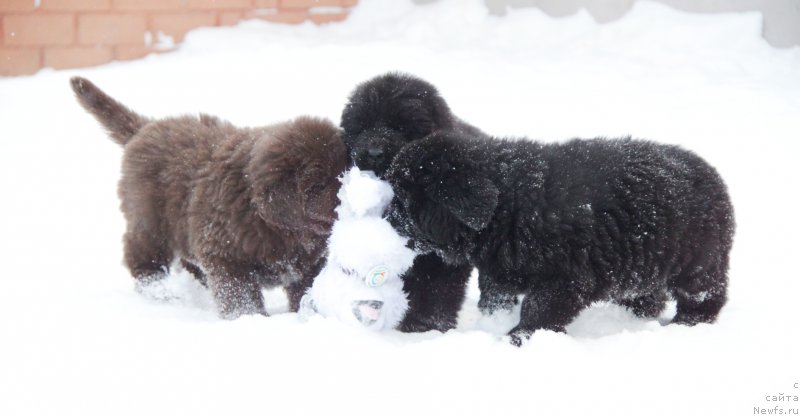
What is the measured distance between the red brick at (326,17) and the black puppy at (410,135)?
4.07 m

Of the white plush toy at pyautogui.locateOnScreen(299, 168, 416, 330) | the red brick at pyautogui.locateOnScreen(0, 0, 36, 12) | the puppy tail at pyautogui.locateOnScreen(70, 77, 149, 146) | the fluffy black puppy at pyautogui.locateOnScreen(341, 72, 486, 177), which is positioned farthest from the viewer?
the red brick at pyautogui.locateOnScreen(0, 0, 36, 12)

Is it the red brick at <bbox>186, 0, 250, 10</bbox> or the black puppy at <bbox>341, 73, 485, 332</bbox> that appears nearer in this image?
the black puppy at <bbox>341, 73, 485, 332</bbox>

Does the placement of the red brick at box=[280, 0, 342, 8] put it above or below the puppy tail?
above

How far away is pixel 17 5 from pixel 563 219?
19.9ft

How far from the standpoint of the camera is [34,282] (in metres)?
4.04

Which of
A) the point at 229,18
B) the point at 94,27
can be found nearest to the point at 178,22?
the point at 229,18

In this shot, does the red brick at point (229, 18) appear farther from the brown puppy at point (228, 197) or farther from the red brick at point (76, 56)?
the brown puppy at point (228, 197)

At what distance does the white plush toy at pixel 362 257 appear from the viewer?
9.91ft

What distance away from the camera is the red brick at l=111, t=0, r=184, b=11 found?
7137 mm

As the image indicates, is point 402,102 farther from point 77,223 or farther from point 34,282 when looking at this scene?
point 77,223

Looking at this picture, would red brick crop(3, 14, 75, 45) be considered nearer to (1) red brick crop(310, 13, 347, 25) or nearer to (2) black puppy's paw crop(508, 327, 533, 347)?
(1) red brick crop(310, 13, 347, 25)

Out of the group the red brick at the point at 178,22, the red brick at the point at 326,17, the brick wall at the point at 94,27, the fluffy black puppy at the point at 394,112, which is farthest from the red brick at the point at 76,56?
the fluffy black puppy at the point at 394,112

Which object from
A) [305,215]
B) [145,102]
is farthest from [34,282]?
[145,102]

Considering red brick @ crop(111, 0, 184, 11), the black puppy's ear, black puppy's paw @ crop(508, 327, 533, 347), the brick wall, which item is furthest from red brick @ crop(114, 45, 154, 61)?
black puppy's paw @ crop(508, 327, 533, 347)
